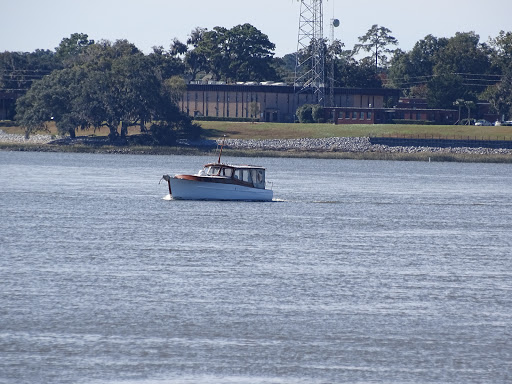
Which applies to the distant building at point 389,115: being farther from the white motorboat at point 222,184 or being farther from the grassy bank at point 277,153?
the white motorboat at point 222,184

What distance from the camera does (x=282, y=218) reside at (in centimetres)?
5900

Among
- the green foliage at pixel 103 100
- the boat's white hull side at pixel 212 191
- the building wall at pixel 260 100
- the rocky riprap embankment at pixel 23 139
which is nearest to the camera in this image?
the boat's white hull side at pixel 212 191

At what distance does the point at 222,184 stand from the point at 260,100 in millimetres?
128967

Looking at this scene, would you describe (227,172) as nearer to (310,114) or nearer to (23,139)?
(23,139)

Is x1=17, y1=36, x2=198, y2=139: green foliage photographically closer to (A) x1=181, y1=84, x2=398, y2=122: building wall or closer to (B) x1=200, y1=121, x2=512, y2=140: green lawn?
(B) x1=200, y1=121, x2=512, y2=140: green lawn

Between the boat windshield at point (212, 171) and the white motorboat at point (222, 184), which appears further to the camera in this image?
the boat windshield at point (212, 171)

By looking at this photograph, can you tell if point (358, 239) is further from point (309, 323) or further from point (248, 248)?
point (309, 323)

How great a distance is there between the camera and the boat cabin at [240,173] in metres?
67.6

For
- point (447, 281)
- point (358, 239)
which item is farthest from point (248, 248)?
point (447, 281)

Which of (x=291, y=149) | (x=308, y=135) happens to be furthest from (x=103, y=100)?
(x=308, y=135)

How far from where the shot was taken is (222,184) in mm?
67625

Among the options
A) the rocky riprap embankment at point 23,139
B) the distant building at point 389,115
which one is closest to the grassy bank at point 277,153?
the rocky riprap embankment at point 23,139

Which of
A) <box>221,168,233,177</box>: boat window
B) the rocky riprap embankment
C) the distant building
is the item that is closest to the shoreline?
the rocky riprap embankment

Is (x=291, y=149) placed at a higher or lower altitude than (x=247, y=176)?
lower
